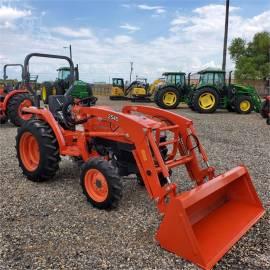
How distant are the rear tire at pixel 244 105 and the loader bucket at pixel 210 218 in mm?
12929

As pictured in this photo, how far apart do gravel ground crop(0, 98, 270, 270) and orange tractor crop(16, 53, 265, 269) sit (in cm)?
15

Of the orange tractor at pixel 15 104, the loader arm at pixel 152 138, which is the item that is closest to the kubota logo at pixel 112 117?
the loader arm at pixel 152 138

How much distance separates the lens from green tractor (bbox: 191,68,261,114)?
16.5 metres

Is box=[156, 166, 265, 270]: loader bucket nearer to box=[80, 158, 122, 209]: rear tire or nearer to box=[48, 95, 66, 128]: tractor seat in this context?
box=[80, 158, 122, 209]: rear tire

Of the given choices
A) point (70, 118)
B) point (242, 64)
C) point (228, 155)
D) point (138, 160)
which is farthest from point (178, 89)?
point (242, 64)

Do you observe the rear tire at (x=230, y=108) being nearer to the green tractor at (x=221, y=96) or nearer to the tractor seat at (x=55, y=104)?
the green tractor at (x=221, y=96)

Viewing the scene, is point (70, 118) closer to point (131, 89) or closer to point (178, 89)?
point (178, 89)

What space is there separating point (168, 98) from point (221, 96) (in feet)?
8.91

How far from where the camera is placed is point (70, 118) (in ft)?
17.3

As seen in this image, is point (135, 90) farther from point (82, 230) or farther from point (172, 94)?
point (82, 230)

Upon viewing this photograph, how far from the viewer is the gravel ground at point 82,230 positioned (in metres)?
3.20

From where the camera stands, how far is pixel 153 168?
3814mm

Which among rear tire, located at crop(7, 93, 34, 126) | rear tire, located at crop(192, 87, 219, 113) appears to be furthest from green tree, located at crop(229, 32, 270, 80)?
rear tire, located at crop(7, 93, 34, 126)

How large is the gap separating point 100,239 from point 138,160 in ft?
3.06
